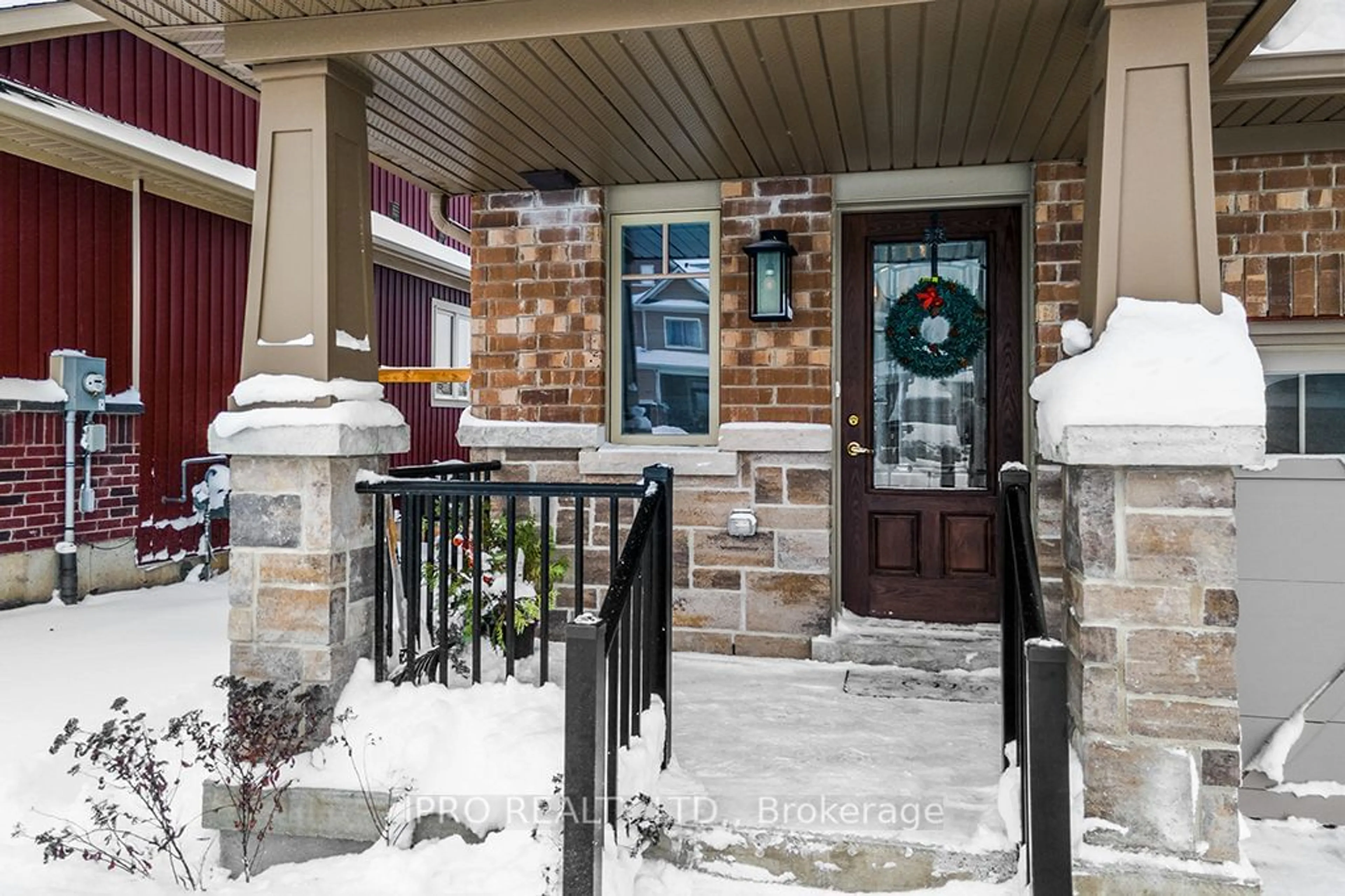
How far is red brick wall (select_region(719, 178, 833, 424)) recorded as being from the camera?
4.23 meters

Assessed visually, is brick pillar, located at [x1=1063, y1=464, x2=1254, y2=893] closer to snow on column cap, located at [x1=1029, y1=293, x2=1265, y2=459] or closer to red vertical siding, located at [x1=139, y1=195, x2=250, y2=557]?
snow on column cap, located at [x1=1029, y1=293, x2=1265, y2=459]

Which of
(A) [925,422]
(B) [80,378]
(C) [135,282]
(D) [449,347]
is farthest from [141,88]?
(A) [925,422]

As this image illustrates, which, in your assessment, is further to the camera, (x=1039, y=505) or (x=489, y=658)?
(x=1039, y=505)

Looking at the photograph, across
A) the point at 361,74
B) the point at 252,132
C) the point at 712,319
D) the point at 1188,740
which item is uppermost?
the point at 252,132

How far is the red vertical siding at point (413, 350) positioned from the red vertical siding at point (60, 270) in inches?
110

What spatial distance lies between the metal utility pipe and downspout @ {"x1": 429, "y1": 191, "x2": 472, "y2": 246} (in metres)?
3.10

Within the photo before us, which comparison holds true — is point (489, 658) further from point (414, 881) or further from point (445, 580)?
point (414, 881)

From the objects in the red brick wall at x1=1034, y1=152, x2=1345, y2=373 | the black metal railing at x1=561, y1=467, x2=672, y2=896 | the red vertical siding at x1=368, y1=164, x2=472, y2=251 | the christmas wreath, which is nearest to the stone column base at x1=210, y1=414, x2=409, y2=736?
the black metal railing at x1=561, y1=467, x2=672, y2=896

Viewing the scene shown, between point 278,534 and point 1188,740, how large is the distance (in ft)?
8.86

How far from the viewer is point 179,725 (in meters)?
2.72

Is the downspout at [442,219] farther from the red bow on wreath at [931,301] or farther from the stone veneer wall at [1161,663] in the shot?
the stone veneer wall at [1161,663]

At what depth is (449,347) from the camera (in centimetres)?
1095

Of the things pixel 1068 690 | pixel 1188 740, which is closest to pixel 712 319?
pixel 1068 690

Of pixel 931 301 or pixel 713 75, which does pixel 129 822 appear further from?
pixel 931 301
